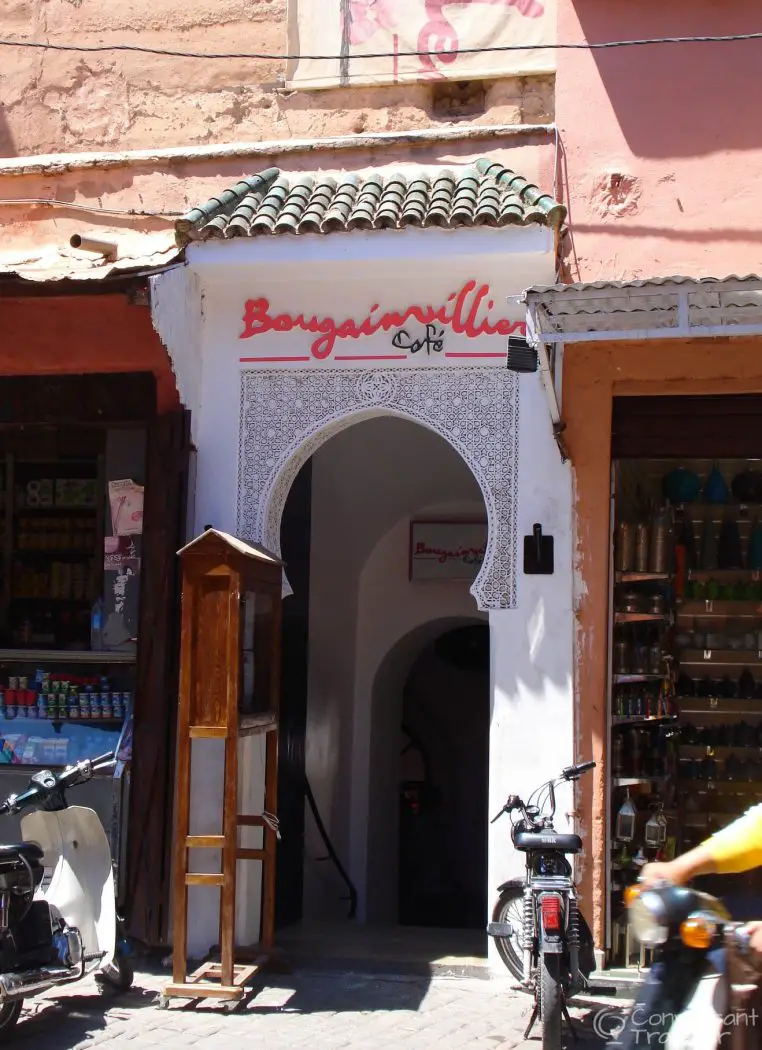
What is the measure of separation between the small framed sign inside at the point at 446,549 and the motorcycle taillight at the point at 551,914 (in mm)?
4702

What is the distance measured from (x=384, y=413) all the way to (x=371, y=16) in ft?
8.49

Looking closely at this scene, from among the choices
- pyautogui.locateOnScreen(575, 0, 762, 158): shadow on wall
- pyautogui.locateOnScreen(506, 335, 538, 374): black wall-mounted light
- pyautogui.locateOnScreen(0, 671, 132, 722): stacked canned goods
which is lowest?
pyautogui.locateOnScreen(0, 671, 132, 722): stacked canned goods

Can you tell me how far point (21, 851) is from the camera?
5.25 meters

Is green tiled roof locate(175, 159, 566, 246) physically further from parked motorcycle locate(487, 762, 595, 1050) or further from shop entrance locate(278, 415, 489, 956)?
parked motorcycle locate(487, 762, 595, 1050)

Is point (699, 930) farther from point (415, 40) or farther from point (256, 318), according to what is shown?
point (415, 40)

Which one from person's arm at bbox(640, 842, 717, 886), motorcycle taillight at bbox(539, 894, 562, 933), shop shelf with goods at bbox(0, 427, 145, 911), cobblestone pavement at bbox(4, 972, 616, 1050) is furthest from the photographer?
shop shelf with goods at bbox(0, 427, 145, 911)

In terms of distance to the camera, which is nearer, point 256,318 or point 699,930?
point 699,930

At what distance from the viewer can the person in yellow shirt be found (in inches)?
125

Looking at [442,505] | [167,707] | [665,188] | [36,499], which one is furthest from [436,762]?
[665,188]

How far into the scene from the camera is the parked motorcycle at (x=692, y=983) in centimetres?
306

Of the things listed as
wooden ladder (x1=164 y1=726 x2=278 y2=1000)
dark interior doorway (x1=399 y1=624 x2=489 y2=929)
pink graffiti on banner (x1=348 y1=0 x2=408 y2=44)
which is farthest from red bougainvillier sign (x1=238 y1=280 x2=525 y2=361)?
dark interior doorway (x1=399 y1=624 x2=489 y2=929)

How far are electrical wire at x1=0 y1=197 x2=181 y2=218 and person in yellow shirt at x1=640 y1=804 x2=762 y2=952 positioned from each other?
527cm

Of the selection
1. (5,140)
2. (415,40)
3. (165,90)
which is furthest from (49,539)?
(415,40)

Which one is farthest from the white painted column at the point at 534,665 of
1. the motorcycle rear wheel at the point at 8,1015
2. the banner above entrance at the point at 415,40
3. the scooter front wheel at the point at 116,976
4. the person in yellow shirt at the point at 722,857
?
the person in yellow shirt at the point at 722,857
